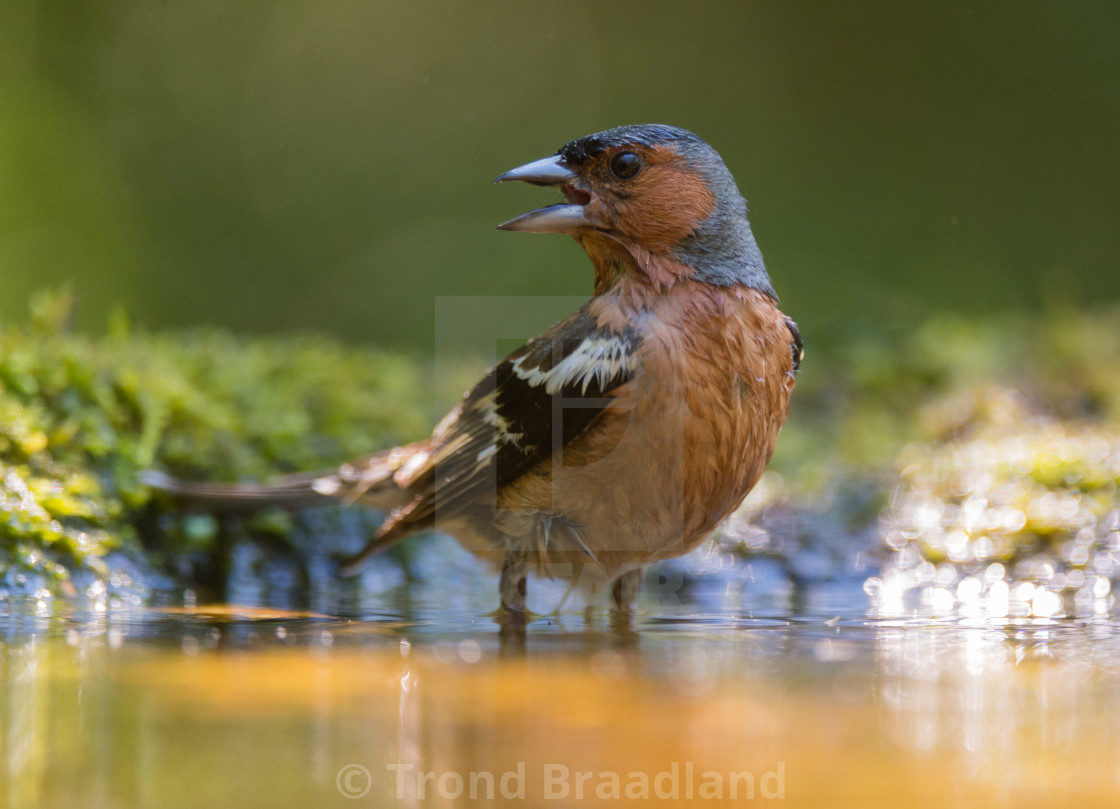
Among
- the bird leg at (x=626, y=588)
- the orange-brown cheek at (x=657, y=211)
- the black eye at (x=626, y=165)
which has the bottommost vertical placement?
the bird leg at (x=626, y=588)

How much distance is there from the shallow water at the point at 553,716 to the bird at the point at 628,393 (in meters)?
0.46

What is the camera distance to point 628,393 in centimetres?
279

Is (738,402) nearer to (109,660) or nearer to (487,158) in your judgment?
(109,660)

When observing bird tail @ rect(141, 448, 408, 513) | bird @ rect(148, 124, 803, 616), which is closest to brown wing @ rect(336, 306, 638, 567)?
bird @ rect(148, 124, 803, 616)

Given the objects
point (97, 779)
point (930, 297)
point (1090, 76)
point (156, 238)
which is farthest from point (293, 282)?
point (97, 779)

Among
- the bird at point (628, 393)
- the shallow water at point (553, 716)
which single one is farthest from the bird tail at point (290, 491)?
the shallow water at point (553, 716)

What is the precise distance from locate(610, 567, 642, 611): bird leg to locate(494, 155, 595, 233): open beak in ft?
3.97

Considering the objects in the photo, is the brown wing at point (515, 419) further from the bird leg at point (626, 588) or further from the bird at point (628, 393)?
the bird leg at point (626, 588)

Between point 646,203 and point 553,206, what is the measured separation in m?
0.30

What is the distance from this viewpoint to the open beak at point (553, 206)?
3027 millimetres

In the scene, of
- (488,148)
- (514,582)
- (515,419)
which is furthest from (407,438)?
(488,148)

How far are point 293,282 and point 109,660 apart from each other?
8.04 m

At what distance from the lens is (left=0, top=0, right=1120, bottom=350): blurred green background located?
8.92 meters

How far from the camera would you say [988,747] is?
4.83 feet
